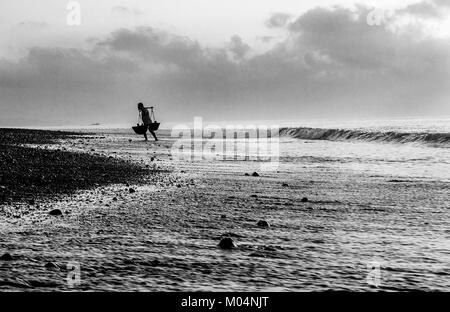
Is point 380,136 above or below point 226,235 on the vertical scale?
above

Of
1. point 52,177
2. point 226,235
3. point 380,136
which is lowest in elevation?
point 226,235

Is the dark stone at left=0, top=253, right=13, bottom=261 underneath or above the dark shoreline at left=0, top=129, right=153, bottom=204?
underneath

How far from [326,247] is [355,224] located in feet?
4.68

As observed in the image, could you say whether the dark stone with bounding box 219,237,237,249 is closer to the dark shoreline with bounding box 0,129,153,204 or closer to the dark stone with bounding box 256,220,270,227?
the dark stone with bounding box 256,220,270,227

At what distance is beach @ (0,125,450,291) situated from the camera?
3.72m

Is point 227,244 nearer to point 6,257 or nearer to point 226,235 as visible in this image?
point 226,235

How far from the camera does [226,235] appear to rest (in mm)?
5406

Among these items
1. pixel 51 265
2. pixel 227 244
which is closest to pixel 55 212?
pixel 51 265

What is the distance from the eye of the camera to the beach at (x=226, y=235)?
146 inches

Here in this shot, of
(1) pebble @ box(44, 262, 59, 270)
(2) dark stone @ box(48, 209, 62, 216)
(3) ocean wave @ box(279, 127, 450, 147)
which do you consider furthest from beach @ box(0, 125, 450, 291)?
(3) ocean wave @ box(279, 127, 450, 147)

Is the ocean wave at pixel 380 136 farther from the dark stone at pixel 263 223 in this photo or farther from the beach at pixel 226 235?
the dark stone at pixel 263 223
